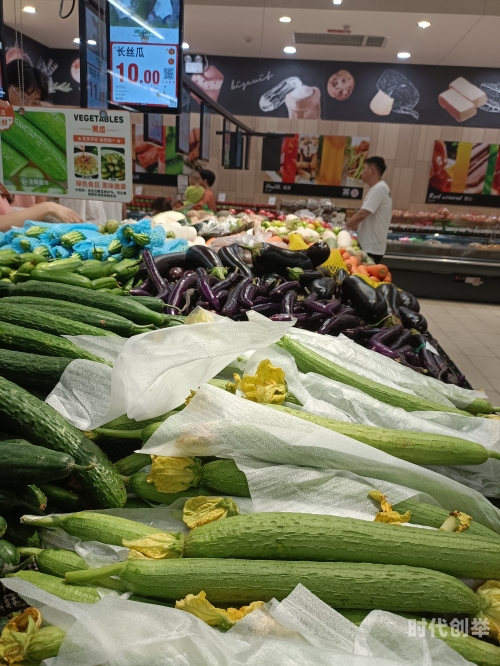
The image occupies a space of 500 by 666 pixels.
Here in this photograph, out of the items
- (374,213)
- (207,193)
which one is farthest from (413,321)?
(207,193)

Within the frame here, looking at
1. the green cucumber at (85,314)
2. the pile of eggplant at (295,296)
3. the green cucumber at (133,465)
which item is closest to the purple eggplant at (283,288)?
the pile of eggplant at (295,296)

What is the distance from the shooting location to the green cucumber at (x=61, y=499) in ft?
4.01

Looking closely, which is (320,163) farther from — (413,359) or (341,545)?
(341,545)

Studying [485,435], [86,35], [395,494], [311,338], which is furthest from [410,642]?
[86,35]

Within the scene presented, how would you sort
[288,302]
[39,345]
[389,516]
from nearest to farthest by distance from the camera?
[389,516], [39,345], [288,302]

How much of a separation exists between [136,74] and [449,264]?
21.4 ft

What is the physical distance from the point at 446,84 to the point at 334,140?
102 inches

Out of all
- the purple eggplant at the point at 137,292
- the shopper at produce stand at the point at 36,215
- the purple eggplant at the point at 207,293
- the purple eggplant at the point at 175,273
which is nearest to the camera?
the purple eggplant at the point at 207,293

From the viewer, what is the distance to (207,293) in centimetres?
272

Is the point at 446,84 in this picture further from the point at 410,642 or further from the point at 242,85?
the point at 410,642

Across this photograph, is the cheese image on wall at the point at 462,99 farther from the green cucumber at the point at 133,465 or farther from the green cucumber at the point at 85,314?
the green cucumber at the point at 133,465

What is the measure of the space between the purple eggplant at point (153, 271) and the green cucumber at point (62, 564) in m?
1.91

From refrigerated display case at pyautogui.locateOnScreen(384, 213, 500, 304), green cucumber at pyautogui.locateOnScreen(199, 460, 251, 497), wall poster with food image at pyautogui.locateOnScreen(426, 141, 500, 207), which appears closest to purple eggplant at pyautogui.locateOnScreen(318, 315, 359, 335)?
green cucumber at pyautogui.locateOnScreen(199, 460, 251, 497)

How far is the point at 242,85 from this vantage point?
11242 millimetres
